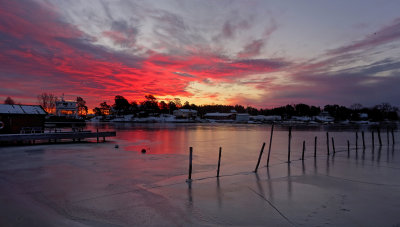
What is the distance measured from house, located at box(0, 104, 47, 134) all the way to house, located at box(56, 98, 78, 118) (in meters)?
62.8

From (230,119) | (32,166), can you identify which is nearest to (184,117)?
(230,119)

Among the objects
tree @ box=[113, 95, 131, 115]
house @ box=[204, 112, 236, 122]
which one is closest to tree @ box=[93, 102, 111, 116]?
tree @ box=[113, 95, 131, 115]

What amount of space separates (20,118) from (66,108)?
65.1 metres

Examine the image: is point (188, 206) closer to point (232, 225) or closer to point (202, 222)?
point (202, 222)

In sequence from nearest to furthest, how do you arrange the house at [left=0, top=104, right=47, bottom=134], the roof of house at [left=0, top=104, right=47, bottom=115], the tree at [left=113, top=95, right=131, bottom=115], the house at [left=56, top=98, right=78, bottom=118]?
the house at [left=0, top=104, right=47, bottom=134]
the roof of house at [left=0, top=104, right=47, bottom=115]
the house at [left=56, top=98, right=78, bottom=118]
the tree at [left=113, top=95, right=131, bottom=115]

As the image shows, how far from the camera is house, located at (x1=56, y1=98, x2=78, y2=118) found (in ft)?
278

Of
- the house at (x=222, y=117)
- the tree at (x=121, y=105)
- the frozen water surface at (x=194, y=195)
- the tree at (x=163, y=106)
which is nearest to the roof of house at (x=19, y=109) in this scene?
the frozen water surface at (x=194, y=195)

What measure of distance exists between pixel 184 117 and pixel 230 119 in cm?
3076

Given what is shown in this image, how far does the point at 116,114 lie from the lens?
151m

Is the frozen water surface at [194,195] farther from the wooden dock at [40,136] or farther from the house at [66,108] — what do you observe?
the house at [66,108]

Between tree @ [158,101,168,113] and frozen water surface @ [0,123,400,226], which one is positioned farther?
tree @ [158,101,168,113]

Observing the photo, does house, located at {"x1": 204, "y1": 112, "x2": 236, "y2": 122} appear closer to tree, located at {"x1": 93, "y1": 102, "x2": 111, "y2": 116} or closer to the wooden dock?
tree, located at {"x1": 93, "y1": 102, "x2": 111, "y2": 116}

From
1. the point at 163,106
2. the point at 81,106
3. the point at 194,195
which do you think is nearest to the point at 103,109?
the point at 81,106

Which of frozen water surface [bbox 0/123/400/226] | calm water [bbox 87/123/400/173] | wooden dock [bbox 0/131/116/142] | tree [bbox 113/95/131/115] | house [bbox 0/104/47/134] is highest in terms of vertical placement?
tree [bbox 113/95/131/115]
